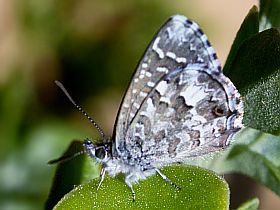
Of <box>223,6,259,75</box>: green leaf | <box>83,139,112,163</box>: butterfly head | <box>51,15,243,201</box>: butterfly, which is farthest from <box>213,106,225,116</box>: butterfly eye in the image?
<box>83,139,112,163</box>: butterfly head

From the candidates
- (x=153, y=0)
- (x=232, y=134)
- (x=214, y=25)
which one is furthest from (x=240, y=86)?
(x=214, y=25)

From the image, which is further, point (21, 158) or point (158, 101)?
point (21, 158)

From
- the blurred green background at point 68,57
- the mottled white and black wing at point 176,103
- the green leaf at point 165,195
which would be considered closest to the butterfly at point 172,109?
the mottled white and black wing at point 176,103

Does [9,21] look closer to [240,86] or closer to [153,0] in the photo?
[153,0]

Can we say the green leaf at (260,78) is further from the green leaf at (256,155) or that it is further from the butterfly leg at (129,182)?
the butterfly leg at (129,182)

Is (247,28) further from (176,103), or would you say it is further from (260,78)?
(176,103)

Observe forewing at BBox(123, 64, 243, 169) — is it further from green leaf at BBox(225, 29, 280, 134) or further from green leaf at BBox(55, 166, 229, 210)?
green leaf at BBox(55, 166, 229, 210)
